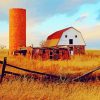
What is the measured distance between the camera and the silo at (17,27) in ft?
173

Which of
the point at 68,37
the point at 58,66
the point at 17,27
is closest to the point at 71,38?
the point at 68,37

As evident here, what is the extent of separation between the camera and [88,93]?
11523mm

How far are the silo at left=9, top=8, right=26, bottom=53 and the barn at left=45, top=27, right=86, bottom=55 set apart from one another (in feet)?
Result: 35.5

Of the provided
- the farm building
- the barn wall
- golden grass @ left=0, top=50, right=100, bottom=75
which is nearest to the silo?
the farm building

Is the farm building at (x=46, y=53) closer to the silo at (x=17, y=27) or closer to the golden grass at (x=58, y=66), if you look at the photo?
the silo at (x=17, y=27)

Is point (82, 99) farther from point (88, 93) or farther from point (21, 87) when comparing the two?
point (21, 87)

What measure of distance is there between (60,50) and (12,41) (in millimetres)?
10207

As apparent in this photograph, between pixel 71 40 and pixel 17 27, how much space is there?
1498 cm

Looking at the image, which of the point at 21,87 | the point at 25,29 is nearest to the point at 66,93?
the point at 21,87

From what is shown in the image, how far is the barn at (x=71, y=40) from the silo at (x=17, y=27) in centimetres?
1082

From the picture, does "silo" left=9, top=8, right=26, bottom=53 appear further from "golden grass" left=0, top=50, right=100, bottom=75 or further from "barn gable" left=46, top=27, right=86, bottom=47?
"golden grass" left=0, top=50, right=100, bottom=75

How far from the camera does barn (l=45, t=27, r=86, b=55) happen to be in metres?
63.0

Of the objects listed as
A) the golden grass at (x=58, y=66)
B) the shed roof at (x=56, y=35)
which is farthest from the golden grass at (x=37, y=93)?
the shed roof at (x=56, y=35)

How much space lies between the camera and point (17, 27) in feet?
173
